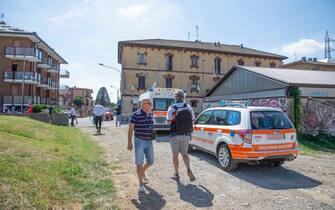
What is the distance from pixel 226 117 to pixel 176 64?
3186cm

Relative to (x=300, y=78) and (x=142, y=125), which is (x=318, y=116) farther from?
(x=142, y=125)

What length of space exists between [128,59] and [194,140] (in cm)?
2925

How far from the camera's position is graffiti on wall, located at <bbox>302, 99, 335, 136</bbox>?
567 inches

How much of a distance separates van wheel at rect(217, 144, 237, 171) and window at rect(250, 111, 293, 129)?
104cm

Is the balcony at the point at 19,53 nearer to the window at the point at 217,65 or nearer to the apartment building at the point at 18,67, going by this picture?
the apartment building at the point at 18,67

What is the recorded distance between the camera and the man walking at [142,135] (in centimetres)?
512

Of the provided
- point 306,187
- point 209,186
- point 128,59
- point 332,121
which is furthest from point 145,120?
point 128,59

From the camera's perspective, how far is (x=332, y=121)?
1465cm

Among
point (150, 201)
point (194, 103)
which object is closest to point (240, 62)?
point (194, 103)

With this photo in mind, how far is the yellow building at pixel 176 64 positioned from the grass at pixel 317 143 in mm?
23966

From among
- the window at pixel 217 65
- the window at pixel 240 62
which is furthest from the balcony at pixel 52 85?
the window at pixel 240 62

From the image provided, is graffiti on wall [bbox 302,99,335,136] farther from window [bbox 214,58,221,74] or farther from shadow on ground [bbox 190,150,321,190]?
window [bbox 214,58,221,74]

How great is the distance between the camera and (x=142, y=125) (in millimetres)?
5207

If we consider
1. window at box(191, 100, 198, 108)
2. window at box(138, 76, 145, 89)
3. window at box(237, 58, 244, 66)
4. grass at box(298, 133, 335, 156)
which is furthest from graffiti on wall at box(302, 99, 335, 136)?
window at box(237, 58, 244, 66)
